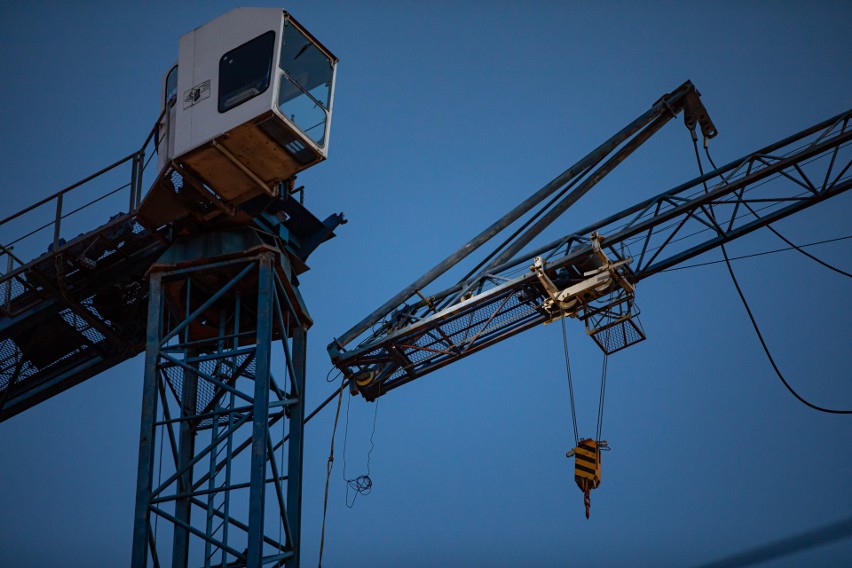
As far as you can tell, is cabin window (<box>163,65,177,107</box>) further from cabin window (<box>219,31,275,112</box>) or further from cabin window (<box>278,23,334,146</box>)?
cabin window (<box>278,23,334,146</box>)

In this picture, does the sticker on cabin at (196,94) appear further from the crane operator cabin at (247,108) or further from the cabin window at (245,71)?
the cabin window at (245,71)

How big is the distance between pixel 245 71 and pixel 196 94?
3.21ft

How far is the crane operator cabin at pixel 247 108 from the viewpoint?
1574 cm

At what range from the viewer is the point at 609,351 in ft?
66.9

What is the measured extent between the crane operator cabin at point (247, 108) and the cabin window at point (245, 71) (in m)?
0.02

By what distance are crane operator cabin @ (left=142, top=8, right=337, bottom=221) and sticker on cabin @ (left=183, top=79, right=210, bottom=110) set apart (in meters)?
0.02

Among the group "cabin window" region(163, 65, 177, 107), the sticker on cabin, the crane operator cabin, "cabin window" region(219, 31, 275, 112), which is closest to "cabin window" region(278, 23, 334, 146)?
the crane operator cabin

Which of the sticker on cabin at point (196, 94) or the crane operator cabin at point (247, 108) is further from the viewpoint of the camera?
the sticker on cabin at point (196, 94)

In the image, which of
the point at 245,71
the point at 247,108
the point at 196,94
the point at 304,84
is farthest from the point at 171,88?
the point at 304,84

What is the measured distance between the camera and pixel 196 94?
1641cm

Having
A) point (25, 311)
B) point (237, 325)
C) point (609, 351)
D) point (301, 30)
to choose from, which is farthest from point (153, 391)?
point (609, 351)

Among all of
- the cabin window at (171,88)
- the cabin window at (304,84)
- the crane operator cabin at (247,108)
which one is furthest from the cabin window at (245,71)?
the cabin window at (171,88)

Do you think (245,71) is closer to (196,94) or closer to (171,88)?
(196,94)

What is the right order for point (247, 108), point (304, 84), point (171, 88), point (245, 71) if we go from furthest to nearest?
1. point (171, 88)
2. point (304, 84)
3. point (245, 71)
4. point (247, 108)
